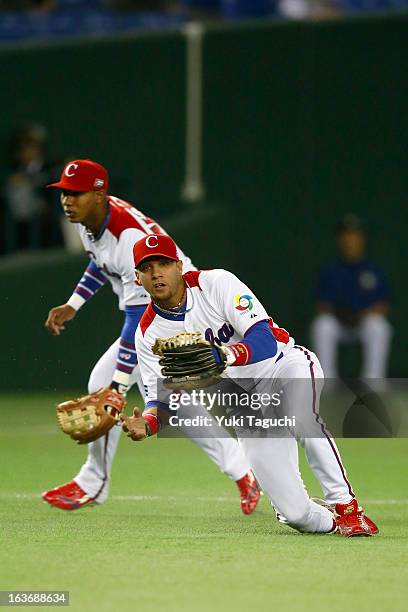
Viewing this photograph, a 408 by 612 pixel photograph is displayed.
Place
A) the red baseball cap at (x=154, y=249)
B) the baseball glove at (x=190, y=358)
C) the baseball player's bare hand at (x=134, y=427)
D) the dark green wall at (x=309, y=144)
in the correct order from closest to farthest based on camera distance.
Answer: the baseball player's bare hand at (x=134, y=427)
the baseball glove at (x=190, y=358)
the red baseball cap at (x=154, y=249)
the dark green wall at (x=309, y=144)

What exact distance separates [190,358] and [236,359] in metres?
0.22

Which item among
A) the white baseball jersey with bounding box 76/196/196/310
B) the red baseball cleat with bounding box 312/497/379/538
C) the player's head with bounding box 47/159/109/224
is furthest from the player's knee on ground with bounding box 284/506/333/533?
the player's head with bounding box 47/159/109/224

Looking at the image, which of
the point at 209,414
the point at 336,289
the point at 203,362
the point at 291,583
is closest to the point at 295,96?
the point at 336,289

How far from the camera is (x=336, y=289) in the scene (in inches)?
607

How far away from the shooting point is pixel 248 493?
823 centimetres

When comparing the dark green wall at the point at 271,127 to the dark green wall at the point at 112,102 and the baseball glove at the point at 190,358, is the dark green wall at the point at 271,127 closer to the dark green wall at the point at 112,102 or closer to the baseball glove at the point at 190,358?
the dark green wall at the point at 112,102

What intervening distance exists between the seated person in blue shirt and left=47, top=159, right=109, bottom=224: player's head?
7.15 metres

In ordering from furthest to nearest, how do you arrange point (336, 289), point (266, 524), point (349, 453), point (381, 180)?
point (381, 180), point (336, 289), point (349, 453), point (266, 524)

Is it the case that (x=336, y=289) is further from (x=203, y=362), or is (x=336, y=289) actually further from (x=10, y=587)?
(x=10, y=587)

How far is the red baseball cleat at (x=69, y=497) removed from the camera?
26.9 feet

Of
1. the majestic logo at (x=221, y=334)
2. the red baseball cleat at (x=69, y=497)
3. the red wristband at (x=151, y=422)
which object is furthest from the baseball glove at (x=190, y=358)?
the red baseball cleat at (x=69, y=497)

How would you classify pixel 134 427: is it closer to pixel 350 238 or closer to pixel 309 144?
pixel 350 238

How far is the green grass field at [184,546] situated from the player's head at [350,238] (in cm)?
500

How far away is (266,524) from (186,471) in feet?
7.77
